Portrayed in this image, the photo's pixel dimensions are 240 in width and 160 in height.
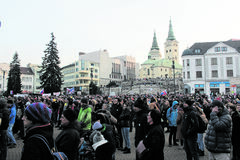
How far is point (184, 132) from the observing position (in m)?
6.97

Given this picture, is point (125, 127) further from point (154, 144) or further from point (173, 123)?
point (154, 144)

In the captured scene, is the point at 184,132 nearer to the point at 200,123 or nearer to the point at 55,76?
the point at 200,123

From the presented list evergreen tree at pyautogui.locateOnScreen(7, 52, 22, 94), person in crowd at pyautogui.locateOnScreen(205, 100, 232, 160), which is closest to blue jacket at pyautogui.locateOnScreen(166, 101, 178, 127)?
person in crowd at pyautogui.locateOnScreen(205, 100, 232, 160)

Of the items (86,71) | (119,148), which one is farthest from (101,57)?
(119,148)

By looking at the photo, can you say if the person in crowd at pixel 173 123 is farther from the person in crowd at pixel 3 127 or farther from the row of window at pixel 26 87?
the row of window at pixel 26 87

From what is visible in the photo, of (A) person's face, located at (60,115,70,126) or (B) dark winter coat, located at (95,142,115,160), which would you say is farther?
(B) dark winter coat, located at (95,142,115,160)

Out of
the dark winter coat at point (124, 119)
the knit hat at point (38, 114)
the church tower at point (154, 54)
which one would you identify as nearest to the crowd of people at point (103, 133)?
the knit hat at point (38, 114)

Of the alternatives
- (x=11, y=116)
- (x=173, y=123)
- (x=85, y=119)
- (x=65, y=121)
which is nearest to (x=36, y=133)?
(x=65, y=121)

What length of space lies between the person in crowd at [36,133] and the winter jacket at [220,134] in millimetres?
3988

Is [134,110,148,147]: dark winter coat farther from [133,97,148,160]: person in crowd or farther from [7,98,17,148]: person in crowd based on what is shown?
[7,98,17,148]: person in crowd

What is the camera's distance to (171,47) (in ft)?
443

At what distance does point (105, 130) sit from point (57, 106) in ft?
42.9

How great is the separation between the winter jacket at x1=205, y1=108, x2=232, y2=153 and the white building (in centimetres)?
5016

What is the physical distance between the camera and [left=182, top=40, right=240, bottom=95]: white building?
174 feet
